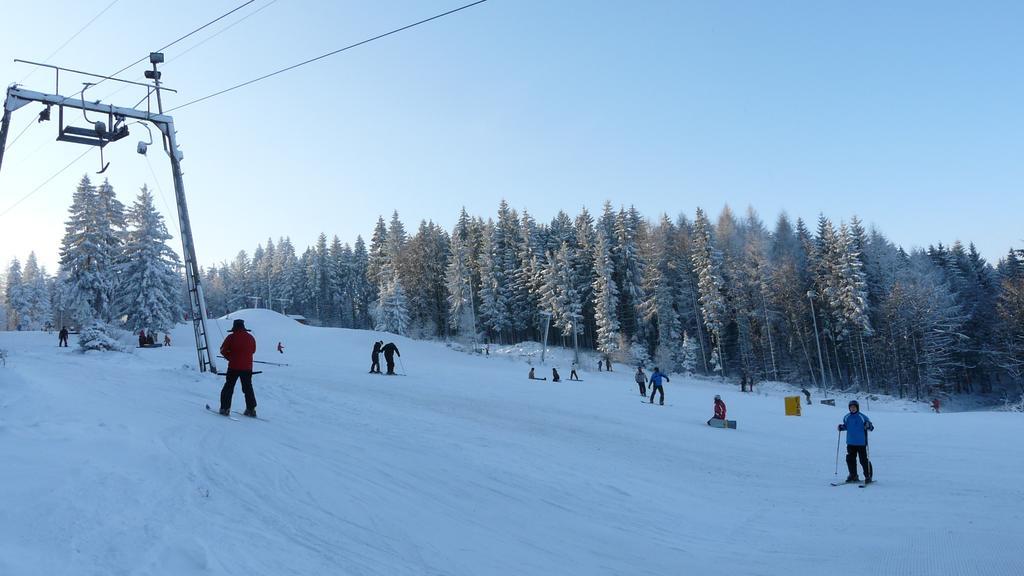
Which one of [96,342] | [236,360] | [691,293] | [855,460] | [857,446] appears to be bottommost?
[855,460]

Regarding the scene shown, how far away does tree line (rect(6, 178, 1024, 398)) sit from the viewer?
2005 inches

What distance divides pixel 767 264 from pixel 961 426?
4428 centimetres

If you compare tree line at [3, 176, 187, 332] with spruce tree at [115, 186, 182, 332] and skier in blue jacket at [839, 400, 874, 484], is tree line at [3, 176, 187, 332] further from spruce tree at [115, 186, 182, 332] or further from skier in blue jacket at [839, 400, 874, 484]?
skier in blue jacket at [839, 400, 874, 484]

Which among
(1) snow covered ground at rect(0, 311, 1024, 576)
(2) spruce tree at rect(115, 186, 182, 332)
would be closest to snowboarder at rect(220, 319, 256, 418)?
(1) snow covered ground at rect(0, 311, 1024, 576)

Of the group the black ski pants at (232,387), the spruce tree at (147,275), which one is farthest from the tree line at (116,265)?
the black ski pants at (232,387)

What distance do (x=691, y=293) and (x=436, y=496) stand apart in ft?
213

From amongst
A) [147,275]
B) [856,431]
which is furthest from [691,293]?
[856,431]

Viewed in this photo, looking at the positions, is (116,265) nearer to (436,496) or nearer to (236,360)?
(236,360)

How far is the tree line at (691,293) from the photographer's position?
5094 cm

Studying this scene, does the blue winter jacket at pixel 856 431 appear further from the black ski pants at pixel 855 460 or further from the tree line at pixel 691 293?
the tree line at pixel 691 293

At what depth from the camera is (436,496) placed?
7816 mm

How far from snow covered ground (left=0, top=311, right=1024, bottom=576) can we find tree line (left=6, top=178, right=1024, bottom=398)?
42.1 m

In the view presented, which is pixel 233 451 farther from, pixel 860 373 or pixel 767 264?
pixel 860 373

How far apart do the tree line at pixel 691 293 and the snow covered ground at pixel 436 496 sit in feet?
138
